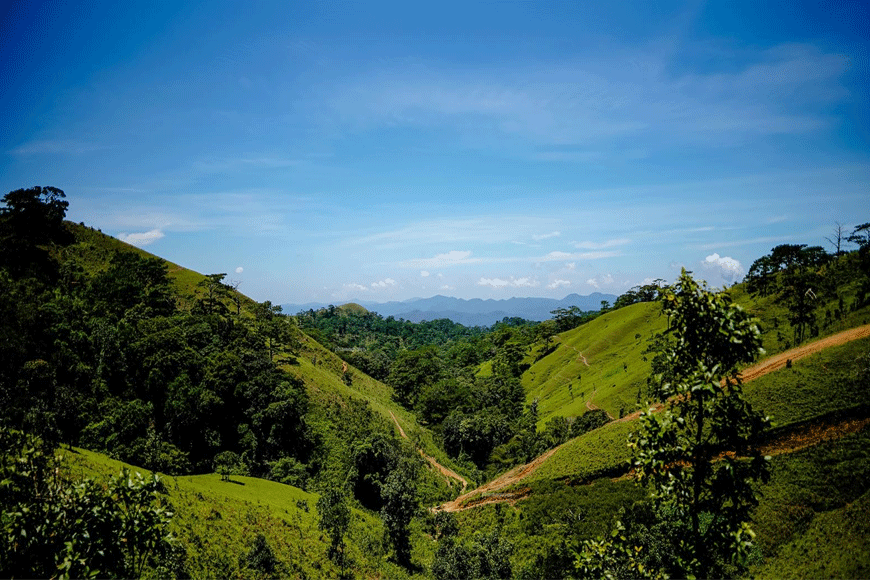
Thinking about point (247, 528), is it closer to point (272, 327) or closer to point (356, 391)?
point (272, 327)

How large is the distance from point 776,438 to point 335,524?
3002 cm

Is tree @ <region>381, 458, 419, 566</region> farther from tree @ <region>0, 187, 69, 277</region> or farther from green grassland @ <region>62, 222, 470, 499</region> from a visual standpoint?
tree @ <region>0, 187, 69, 277</region>

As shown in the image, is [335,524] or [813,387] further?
[813,387]

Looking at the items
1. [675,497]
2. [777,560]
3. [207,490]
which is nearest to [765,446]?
[777,560]

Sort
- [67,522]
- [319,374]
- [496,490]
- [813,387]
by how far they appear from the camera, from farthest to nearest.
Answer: [319,374]
[496,490]
[813,387]
[67,522]

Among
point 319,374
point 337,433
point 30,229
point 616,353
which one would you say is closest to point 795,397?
point 337,433

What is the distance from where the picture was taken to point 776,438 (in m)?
27.8

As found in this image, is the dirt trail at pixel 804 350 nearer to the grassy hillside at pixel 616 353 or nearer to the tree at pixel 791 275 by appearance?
the grassy hillside at pixel 616 353

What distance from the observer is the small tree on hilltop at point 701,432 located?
6.00 meters

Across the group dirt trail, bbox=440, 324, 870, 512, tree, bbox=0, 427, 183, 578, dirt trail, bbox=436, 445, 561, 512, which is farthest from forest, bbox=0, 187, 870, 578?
dirt trail, bbox=436, 445, 561, 512

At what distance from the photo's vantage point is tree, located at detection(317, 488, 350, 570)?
24781mm

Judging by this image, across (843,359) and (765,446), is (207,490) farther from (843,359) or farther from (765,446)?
(843,359)

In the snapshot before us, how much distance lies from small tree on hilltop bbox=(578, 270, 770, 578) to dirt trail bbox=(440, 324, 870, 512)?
7271 millimetres

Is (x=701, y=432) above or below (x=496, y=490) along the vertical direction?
above
